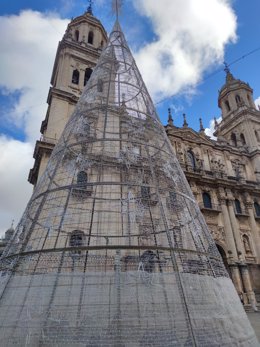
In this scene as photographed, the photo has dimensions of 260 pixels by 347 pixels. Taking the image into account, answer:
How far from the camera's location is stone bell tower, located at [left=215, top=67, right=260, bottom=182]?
84.2 feet

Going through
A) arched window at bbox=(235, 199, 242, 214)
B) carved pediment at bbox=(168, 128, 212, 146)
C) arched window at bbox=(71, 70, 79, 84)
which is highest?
arched window at bbox=(71, 70, 79, 84)

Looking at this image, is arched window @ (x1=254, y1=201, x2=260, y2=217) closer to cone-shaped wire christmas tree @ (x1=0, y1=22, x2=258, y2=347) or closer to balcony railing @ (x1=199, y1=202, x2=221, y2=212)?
balcony railing @ (x1=199, y1=202, x2=221, y2=212)

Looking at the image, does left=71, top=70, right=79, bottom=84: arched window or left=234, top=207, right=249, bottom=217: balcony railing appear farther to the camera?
left=71, top=70, right=79, bottom=84: arched window

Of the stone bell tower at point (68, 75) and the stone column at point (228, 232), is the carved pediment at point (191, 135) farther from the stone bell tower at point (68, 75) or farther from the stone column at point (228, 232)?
the stone bell tower at point (68, 75)

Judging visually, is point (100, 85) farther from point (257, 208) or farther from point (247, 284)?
point (257, 208)

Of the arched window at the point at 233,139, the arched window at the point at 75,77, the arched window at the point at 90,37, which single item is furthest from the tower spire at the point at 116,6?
the arched window at the point at 233,139

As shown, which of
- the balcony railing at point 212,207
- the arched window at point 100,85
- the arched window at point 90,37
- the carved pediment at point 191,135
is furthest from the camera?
the arched window at point 90,37

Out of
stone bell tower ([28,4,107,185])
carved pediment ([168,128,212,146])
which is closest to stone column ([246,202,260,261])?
carved pediment ([168,128,212,146])

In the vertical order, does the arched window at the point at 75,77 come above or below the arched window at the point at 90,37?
below

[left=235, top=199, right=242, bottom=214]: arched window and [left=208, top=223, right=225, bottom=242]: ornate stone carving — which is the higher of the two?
[left=235, top=199, right=242, bottom=214]: arched window

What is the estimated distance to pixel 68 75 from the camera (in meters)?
19.9

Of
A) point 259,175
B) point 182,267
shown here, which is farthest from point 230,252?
point 182,267

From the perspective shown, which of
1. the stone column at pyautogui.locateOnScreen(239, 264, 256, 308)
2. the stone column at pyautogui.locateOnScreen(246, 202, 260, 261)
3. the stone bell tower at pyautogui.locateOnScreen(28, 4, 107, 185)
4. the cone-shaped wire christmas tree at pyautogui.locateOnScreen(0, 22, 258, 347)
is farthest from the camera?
the stone column at pyautogui.locateOnScreen(246, 202, 260, 261)

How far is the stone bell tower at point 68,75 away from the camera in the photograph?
52.3 ft
